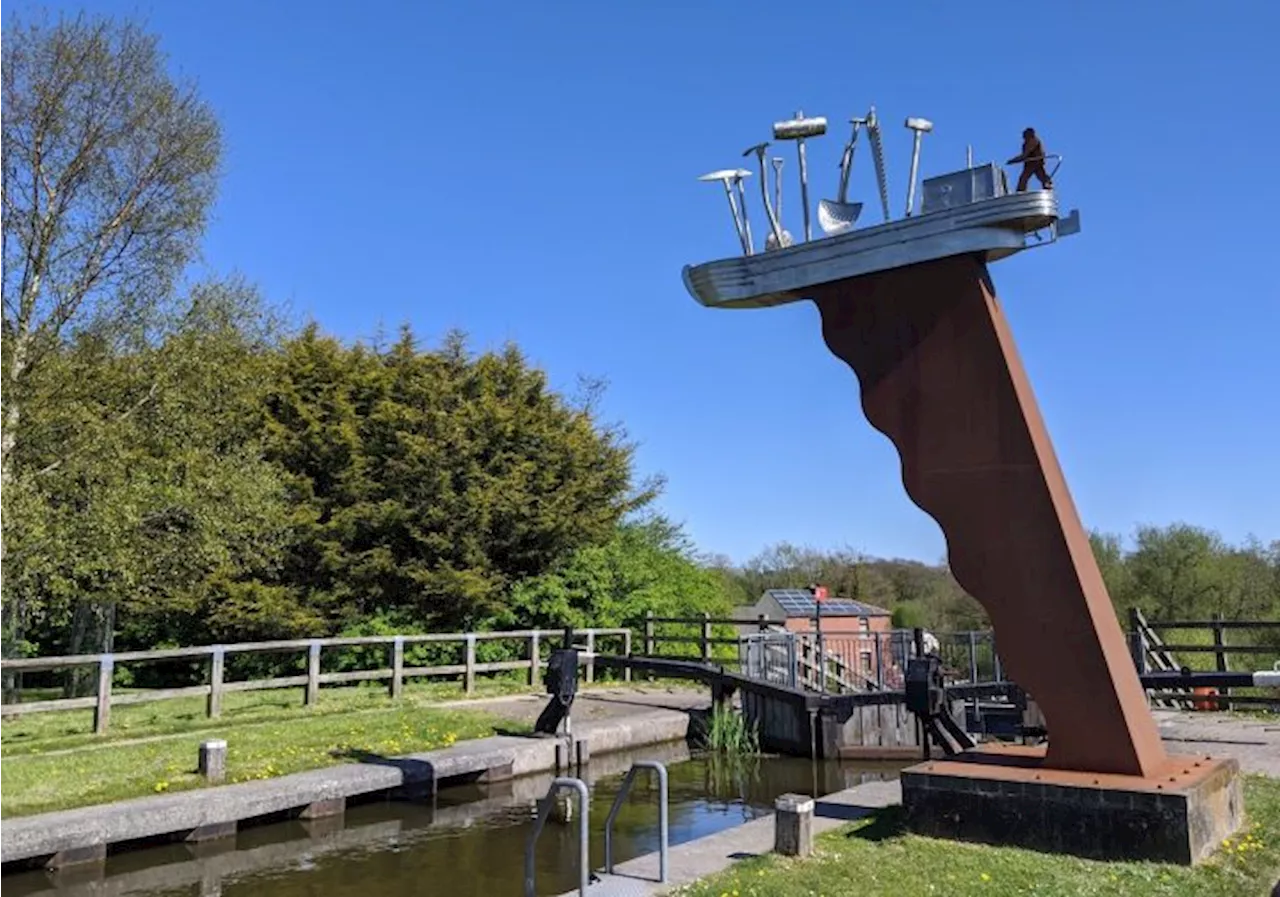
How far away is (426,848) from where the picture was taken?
9.86 m

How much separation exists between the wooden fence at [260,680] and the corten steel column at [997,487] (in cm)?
1009

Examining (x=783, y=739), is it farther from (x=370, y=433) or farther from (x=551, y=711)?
(x=370, y=433)

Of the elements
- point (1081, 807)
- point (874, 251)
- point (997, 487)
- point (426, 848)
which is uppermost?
point (874, 251)

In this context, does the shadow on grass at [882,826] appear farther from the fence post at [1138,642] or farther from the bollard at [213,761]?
the fence post at [1138,642]

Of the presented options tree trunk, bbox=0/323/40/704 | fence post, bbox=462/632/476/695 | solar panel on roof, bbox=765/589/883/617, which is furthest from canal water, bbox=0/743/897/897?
solar panel on roof, bbox=765/589/883/617

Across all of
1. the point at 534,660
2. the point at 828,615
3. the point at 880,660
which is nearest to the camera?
the point at 880,660

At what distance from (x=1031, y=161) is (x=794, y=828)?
17.4 ft

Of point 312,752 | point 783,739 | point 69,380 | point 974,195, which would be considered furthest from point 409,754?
point 974,195

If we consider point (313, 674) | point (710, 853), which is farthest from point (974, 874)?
point (313, 674)

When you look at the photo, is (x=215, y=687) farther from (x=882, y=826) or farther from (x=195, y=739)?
(x=882, y=826)

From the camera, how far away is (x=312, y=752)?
1193cm

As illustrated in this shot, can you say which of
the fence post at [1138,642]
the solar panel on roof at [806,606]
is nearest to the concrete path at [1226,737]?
the fence post at [1138,642]

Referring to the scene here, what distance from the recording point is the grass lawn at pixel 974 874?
6.06 metres

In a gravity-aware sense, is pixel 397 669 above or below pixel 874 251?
below
